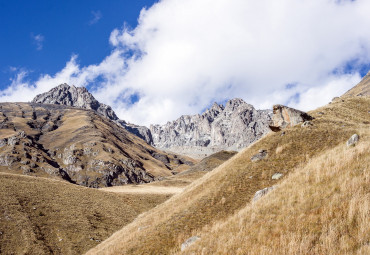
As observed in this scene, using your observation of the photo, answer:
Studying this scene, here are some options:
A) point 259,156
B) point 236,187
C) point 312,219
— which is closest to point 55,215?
point 236,187

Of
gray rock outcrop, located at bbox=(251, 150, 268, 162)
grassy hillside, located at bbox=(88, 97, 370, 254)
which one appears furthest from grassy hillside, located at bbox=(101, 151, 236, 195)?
gray rock outcrop, located at bbox=(251, 150, 268, 162)

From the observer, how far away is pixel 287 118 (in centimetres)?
3428

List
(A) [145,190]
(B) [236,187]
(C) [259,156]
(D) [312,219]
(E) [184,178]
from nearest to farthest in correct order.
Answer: (D) [312,219] → (B) [236,187] → (C) [259,156] → (A) [145,190] → (E) [184,178]

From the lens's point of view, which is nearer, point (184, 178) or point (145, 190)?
point (145, 190)

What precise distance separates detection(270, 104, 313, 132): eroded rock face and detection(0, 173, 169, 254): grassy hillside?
3374 cm

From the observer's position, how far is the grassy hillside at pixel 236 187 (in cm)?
1858

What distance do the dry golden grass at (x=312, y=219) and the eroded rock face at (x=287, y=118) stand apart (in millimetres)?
17458

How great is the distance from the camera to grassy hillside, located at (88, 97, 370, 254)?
61.0 ft

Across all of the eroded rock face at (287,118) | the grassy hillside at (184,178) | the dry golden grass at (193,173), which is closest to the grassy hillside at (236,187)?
the eroded rock face at (287,118)

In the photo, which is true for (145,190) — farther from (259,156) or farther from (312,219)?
(312,219)

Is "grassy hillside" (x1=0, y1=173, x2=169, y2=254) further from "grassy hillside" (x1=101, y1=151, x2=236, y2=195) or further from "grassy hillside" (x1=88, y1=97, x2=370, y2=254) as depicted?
"grassy hillside" (x1=101, y1=151, x2=236, y2=195)

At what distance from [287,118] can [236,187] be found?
52.8 ft

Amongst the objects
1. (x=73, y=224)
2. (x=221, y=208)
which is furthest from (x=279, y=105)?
(x=73, y=224)

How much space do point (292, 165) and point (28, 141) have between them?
202 metres
